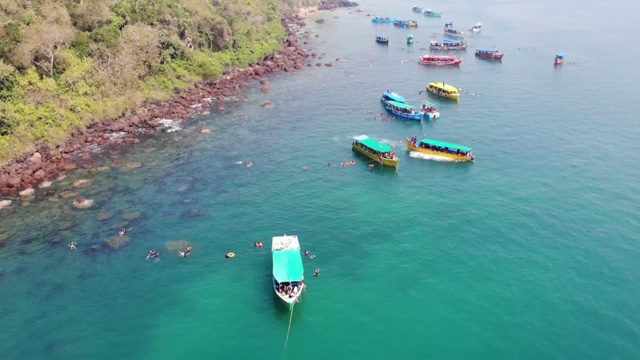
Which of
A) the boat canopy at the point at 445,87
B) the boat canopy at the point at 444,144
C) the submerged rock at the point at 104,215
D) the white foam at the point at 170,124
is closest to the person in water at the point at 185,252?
the submerged rock at the point at 104,215

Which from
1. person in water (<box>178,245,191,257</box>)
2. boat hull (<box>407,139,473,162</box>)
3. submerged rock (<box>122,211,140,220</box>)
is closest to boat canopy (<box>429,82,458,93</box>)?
boat hull (<box>407,139,473,162</box>)

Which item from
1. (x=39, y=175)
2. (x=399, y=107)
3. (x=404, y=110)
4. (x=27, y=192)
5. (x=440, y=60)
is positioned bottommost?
(x=27, y=192)

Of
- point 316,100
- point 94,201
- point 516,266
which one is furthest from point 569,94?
point 94,201

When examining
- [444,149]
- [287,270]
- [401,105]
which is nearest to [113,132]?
[287,270]

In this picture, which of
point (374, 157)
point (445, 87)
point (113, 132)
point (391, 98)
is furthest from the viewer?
point (445, 87)

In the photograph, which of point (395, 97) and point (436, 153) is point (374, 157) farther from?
point (395, 97)

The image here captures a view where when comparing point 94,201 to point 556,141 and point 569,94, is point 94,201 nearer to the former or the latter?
point 556,141

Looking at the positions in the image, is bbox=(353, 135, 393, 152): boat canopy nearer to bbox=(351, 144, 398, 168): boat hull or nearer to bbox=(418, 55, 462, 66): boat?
bbox=(351, 144, 398, 168): boat hull
